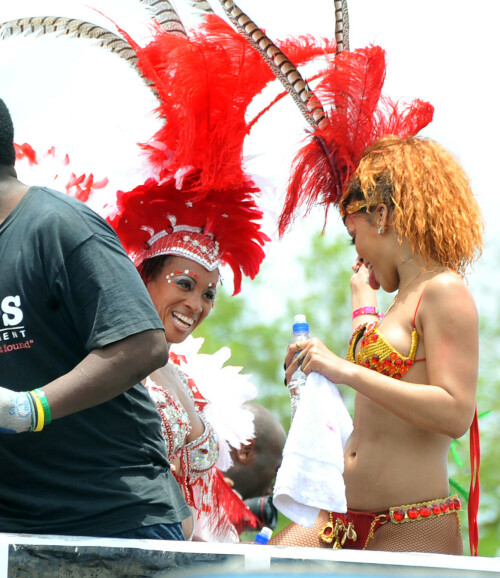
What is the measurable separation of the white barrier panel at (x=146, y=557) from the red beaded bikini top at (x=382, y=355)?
124cm

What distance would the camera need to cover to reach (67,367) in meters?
2.31

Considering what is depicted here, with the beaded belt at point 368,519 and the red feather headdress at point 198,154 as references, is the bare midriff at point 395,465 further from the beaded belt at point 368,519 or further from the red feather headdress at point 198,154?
the red feather headdress at point 198,154

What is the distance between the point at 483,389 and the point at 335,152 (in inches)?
766

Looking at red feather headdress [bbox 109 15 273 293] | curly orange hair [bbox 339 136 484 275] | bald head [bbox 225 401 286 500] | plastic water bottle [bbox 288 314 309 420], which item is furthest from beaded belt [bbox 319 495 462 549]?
bald head [bbox 225 401 286 500]

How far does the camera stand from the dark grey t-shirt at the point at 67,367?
7.33 feet

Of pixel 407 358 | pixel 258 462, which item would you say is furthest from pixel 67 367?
pixel 258 462

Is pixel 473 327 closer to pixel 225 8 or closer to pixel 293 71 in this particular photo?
pixel 293 71

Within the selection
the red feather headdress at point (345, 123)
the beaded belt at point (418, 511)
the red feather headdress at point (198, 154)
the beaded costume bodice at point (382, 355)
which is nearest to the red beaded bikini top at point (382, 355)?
the beaded costume bodice at point (382, 355)

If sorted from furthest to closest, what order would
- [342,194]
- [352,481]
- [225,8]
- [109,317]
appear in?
[225,8] → [342,194] → [352,481] → [109,317]

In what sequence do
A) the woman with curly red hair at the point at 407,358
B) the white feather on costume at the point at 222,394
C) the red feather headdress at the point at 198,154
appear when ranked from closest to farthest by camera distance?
the woman with curly red hair at the point at 407,358
the red feather headdress at the point at 198,154
the white feather on costume at the point at 222,394

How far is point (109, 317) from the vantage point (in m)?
2.19

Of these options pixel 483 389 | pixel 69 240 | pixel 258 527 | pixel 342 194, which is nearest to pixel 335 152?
pixel 342 194

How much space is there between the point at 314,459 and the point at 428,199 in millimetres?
936

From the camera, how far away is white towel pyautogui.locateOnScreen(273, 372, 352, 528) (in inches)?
109
